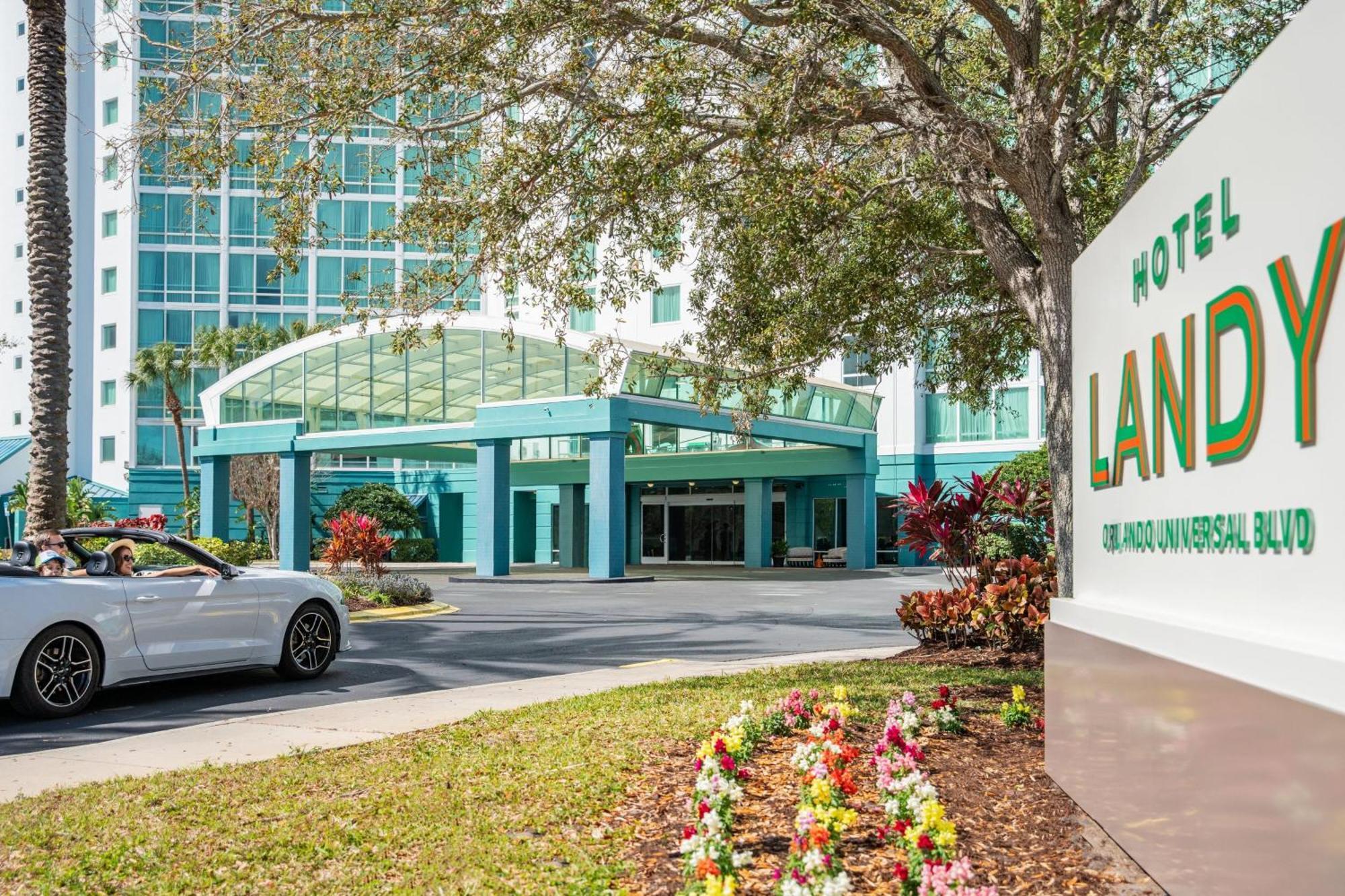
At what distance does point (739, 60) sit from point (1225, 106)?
7630 mm

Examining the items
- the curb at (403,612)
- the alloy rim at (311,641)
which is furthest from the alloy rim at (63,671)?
the curb at (403,612)

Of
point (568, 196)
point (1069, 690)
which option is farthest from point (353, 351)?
point (1069, 690)

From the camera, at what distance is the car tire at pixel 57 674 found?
9914 millimetres

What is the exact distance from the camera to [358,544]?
998 inches

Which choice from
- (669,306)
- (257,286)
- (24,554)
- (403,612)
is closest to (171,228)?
(257,286)

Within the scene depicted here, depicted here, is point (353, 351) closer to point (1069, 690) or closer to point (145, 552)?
point (145, 552)

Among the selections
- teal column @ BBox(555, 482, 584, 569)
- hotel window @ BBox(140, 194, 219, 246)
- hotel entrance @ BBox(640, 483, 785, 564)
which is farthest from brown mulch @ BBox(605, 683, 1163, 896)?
hotel window @ BBox(140, 194, 219, 246)

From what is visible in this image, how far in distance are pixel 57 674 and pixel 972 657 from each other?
8605 mm

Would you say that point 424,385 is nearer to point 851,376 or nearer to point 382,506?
point 382,506

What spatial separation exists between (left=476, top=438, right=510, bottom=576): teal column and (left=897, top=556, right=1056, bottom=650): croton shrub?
2223 centimetres

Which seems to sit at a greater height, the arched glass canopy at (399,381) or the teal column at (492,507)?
the arched glass canopy at (399,381)

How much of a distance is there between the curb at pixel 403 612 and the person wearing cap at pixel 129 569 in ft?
27.4

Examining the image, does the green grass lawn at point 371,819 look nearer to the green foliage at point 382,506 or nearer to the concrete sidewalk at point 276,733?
the concrete sidewalk at point 276,733

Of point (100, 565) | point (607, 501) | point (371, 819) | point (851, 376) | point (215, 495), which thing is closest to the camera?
point (371, 819)
